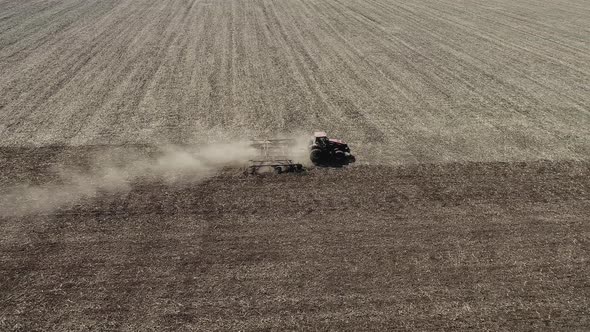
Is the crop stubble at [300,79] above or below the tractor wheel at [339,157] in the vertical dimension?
above

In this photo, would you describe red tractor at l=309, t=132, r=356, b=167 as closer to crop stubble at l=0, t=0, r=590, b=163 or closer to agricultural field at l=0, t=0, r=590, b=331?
agricultural field at l=0, t=0, r=590, b=331

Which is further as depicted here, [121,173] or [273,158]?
[273,158]

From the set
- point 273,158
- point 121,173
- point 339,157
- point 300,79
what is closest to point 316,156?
point 339,157

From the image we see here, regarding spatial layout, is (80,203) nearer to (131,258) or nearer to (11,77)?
(131,258)

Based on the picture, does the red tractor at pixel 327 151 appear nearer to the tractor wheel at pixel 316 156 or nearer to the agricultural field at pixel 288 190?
the tractor wheel at pixel 316 156

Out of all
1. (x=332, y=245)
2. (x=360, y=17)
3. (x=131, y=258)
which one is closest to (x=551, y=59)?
(x=360, y=17)

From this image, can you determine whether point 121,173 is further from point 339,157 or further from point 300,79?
point 300,79

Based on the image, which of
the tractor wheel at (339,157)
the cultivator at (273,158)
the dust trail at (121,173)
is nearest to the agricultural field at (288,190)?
the dust trail at (121,173)
